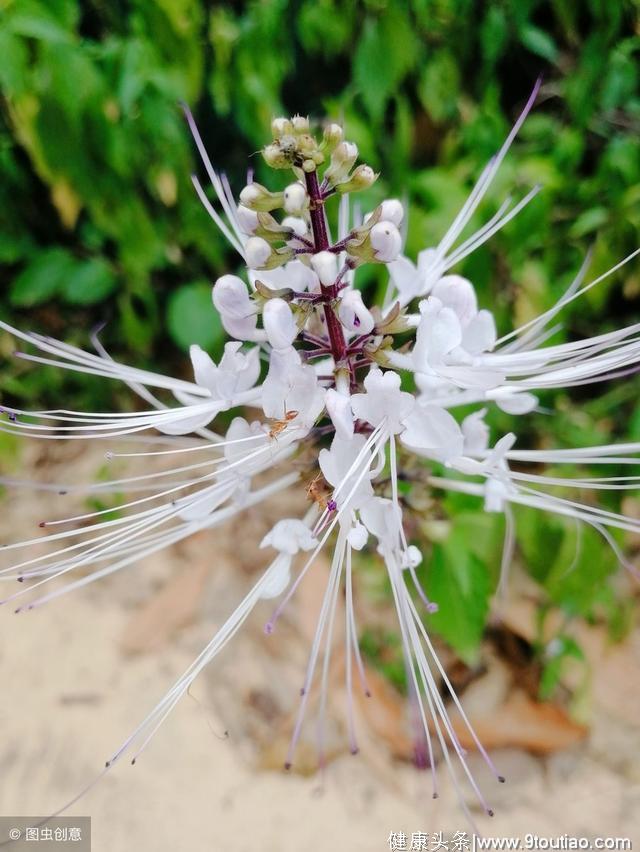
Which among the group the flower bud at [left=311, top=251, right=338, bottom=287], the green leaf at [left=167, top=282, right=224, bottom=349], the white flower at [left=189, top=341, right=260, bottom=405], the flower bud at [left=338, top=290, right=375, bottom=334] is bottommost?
the white flower at [left=189, top=341, right=260, bottom=405]

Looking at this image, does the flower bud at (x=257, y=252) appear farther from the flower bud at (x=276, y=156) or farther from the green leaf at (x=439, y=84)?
the green leaf at (x=439, y=84)

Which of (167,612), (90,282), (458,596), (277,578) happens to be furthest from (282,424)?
(90,282)

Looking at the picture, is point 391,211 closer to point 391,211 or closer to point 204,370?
point 391,211

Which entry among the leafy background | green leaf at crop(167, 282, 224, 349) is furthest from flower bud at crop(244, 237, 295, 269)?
green leaf at crop(167, 282, 224, 349)

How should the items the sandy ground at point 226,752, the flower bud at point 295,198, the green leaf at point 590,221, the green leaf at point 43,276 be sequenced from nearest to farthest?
the flower bud at point 295,198 → the sandy ground at point 226,752 → the green leaf at point 590,221 → the green leaf at point 43,276

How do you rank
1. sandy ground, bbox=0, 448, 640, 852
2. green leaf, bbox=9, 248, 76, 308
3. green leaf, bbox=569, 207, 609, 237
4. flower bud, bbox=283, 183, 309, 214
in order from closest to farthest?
flower bud, bbox=283, 183, 309, 214
sandy ground, bbox=0, 448, 640, 852
green leaf, bbox=569, 207, 609, 237
green leaf, bbox=9, 248, 76, 308

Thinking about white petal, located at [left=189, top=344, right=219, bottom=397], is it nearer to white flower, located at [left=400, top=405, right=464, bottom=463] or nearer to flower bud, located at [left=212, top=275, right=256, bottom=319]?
flower bud, located at [left=212, top=275, right=256, bottom=319]

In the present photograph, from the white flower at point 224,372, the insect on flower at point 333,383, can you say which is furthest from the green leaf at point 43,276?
the white flower at point 224,372
